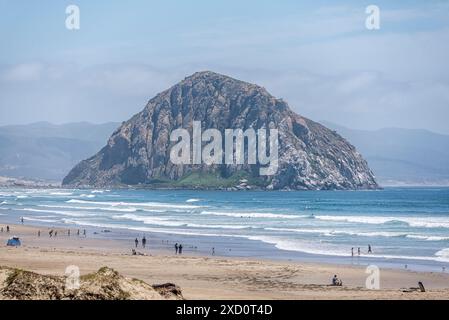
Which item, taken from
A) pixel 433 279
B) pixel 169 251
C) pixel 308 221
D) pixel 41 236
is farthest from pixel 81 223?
pixel 433 279

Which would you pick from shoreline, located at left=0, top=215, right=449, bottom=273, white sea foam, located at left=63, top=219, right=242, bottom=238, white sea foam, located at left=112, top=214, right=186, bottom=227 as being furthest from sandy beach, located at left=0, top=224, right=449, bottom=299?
white sea foam, located at left=112, top=214, right=186, bottom=227

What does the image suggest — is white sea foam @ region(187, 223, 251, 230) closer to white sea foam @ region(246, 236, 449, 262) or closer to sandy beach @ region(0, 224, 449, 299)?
white sea foam @ region(246, 236, 449, 262)

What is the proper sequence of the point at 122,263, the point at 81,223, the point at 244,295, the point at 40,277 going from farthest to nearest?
1. the point at 81,223
2. the point at 122,263
3. the point at 244,295
4. the point at 40,277

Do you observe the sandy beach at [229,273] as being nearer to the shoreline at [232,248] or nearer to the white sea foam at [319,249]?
the shoreline at [232,248]

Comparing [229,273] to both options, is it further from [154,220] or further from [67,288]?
[154,220]

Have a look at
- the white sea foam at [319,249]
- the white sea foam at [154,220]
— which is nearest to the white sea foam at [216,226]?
the white sea foam at [154,220]

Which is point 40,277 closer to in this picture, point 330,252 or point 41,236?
point 330,252

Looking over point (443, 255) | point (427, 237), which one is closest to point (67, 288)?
point (443, 255)
